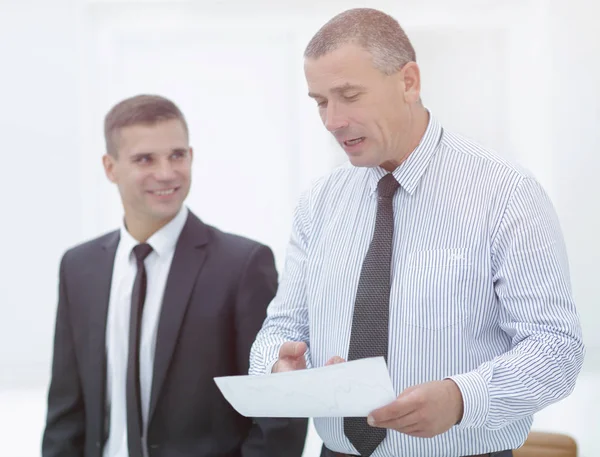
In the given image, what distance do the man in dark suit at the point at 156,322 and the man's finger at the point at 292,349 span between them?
62 centimetres

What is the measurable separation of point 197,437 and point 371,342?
2.76 ft

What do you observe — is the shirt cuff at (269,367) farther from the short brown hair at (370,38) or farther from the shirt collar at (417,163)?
the short brown hair at (370,38)

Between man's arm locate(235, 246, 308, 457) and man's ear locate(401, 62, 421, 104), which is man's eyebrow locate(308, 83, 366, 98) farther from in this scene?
man's arm locate(235, 246, 308, 457)

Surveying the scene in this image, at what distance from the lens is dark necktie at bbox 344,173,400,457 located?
169 cm

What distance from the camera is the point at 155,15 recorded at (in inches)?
133

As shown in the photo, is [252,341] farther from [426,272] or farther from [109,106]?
[109,106]

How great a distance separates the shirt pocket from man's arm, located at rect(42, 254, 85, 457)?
1.22 m

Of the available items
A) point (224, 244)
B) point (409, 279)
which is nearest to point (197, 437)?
point (224, 244)

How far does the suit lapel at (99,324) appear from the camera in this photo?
2.34 meters

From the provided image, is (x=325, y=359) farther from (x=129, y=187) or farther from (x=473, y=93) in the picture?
(x=473, y=93)

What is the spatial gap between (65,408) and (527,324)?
1.49m

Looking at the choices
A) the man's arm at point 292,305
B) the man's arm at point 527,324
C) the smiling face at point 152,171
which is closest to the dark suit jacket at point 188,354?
the smiling face at point 152,171

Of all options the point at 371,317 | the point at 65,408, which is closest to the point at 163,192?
the point at 65,408

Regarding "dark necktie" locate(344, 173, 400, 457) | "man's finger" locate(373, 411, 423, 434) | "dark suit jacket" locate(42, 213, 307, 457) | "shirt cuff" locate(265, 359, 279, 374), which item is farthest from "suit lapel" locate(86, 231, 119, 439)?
"man's finger" locate(373, 411, 423, 434)
